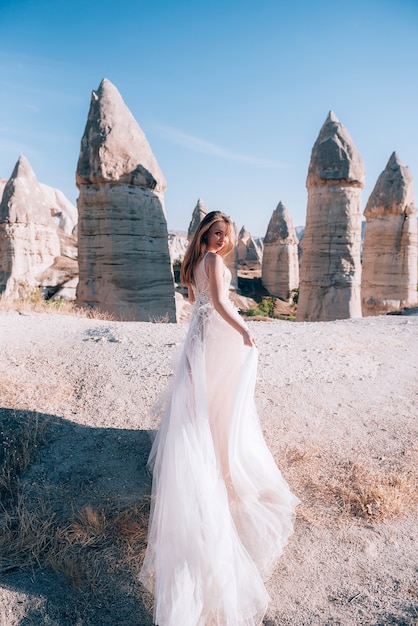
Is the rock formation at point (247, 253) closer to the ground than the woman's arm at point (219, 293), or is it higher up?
higher up

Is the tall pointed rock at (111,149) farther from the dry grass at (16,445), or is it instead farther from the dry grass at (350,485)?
the dry grass at (350,485)

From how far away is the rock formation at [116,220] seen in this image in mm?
10000

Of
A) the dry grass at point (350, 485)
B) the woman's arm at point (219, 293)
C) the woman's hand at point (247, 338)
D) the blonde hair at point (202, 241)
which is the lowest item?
the dry grass at point (350, 485)

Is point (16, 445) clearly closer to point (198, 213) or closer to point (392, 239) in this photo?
point (392, 239)

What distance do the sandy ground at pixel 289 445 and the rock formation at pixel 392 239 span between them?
8871 mm

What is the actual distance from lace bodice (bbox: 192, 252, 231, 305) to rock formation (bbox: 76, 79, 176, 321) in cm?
743

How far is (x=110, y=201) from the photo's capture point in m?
9.98

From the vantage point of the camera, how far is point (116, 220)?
10.0m

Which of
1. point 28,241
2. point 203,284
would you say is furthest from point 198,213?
point 203,284

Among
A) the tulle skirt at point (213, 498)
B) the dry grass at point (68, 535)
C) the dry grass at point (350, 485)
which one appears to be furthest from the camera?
the dry grass at point (350, 485)

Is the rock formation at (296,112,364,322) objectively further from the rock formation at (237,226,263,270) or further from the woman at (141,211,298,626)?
the rock formation at (237,226,263,270)

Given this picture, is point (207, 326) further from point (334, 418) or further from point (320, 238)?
point (320, 238)

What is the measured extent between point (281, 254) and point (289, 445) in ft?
76.3

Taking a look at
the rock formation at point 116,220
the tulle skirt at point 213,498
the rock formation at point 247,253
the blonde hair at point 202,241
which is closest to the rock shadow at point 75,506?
the tulle skirt at point 213,498
